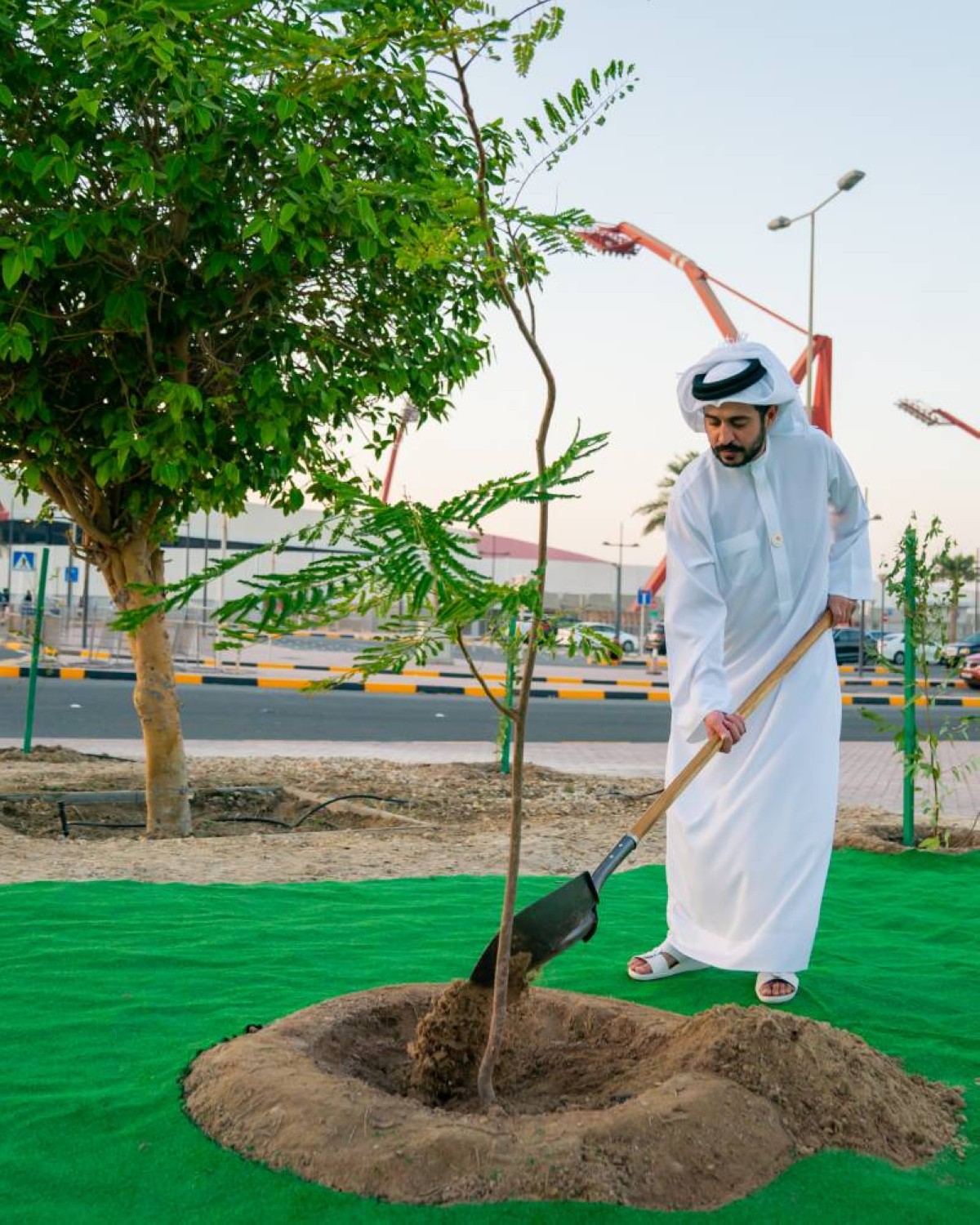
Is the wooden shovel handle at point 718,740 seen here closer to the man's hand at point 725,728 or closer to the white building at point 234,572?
the man's hand at point 725,728

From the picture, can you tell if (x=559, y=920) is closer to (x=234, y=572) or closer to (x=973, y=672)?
(x=973, y=672)

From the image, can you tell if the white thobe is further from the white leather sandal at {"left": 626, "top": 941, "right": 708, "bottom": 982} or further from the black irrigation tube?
the black irrigation tube

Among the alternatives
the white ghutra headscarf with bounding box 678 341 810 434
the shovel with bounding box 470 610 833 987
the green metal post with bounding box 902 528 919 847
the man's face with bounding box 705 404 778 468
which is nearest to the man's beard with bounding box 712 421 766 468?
the man's face with bounding box 705 404 778 468

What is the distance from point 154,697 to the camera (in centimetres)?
674

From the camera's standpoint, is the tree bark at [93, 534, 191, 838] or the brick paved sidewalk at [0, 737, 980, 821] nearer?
the tree bark at [93, 534, 191, 838]

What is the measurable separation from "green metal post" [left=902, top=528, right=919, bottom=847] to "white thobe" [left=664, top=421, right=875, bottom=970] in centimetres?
265

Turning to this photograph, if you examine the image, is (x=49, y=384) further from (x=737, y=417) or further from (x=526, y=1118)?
(x=526, y=1118)

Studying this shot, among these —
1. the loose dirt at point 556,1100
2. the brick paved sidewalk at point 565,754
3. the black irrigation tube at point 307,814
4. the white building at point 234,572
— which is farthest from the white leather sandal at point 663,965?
the white building at point 234,572

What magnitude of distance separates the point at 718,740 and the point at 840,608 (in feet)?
2.33

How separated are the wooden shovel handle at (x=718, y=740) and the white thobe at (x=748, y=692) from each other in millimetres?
48

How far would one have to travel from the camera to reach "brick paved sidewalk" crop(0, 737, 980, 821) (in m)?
10.7

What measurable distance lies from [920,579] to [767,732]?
316cm

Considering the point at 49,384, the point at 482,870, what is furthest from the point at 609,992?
the point at 49,384

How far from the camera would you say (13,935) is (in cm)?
425
